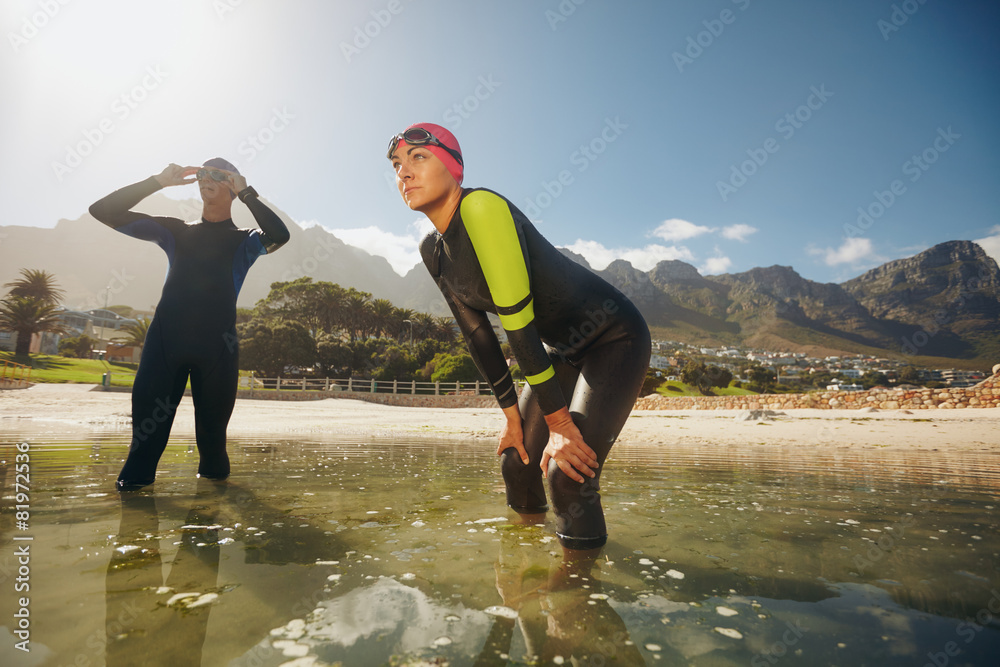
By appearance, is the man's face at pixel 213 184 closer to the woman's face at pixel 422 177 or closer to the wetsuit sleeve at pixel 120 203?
the wetsuit sleeve at pixel 120 203

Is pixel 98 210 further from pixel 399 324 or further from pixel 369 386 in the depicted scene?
pixel 399 324

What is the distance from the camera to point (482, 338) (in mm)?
2723

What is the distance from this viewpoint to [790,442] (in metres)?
11.2

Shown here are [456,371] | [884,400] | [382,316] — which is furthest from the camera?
[382,316]

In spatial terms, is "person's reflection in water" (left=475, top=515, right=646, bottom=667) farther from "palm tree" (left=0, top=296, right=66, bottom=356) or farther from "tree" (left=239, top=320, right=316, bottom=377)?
"palm tree" (left=0, top=296, right=66, bottom=356)

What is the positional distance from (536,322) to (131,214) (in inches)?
139

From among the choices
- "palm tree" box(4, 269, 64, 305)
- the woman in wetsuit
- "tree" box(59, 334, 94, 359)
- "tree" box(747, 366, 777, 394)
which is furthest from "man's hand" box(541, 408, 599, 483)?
"tree" box(747, 366, 777, 394)

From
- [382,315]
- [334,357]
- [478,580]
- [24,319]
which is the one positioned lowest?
[478,580]

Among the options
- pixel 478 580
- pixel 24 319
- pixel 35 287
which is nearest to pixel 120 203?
pixel 478 580

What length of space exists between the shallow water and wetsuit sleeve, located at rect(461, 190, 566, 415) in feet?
2.69

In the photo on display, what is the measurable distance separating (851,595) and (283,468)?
492 cm

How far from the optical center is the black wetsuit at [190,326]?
11.6ft

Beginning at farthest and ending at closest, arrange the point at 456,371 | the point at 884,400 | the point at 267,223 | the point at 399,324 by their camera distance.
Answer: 1. the point at 399,324
2. the point at 456,371
3. the point at 884,400
4. the point at 267,223

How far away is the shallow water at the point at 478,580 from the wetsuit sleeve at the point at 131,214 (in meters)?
2.08
